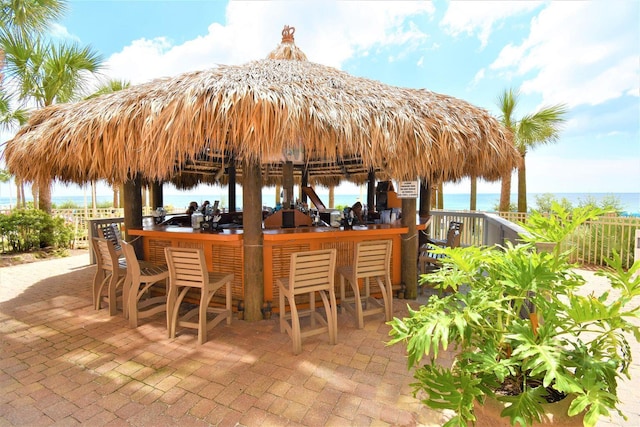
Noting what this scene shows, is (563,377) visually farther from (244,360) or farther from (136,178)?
(136,178)

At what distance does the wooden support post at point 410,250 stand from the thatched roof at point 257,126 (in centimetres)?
67

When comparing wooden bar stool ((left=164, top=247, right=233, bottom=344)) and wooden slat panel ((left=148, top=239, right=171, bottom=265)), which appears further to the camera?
wooden slat panel ((left=148, top=239, right=171, bottom=265))

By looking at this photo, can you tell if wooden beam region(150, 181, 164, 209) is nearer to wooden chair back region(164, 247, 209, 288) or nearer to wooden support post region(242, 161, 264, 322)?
wooden support post region(242, 161, 264, 322)

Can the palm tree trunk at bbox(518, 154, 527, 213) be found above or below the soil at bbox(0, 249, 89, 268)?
above

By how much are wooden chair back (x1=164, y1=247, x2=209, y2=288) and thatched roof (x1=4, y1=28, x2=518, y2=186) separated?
864 millimetres

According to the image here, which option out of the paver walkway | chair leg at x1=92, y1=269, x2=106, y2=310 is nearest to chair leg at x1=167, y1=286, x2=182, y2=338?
the paver walkway

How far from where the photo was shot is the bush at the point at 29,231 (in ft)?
22.3

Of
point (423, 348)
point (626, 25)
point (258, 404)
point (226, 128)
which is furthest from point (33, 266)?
point (626, 25)

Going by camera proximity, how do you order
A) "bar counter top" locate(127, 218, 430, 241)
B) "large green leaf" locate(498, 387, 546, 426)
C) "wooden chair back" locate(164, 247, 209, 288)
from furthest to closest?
"bar counter top" locate(127, 218, 430, 241)
"wooden chair back" locate(164, 247, 209, 288)
"large green leaf" locate(498, 387, 546, 426)

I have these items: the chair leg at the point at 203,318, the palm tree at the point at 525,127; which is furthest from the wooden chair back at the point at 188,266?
the palm tree at the point at 525,127

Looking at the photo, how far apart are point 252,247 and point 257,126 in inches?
54.7

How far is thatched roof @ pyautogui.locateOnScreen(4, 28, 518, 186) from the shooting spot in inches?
110

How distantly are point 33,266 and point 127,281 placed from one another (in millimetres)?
4668

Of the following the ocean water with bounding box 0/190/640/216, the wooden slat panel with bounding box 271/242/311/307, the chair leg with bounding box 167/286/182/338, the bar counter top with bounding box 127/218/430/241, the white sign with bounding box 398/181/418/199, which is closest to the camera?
the chair leg with bounding box 167/286/182/338
